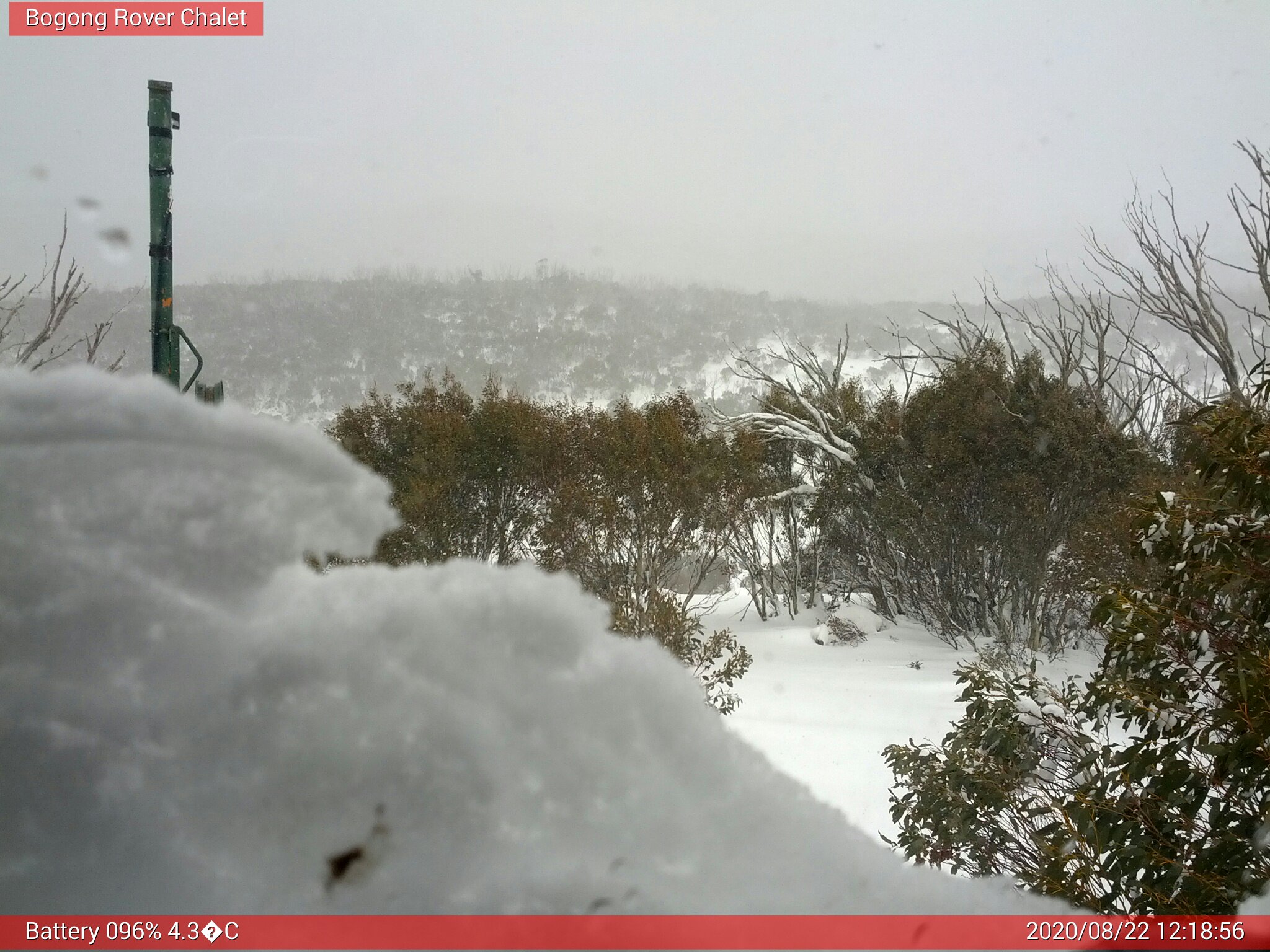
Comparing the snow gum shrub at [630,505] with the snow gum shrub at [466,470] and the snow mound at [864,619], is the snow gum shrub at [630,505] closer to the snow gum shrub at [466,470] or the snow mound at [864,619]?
the snow gum shrub at [466,470]

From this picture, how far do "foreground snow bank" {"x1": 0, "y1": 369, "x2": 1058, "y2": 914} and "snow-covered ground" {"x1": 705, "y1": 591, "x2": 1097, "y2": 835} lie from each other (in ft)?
0.24

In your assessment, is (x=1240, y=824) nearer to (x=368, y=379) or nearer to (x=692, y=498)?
(x=692, y=498)

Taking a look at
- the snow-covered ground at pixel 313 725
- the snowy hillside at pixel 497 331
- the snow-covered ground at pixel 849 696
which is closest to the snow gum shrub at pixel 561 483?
the snow-covered ground at pixel 849 696

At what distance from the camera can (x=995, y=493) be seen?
399 inches

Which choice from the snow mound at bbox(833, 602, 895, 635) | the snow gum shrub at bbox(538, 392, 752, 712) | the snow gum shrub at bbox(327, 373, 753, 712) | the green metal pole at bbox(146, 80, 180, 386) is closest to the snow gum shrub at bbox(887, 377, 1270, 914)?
the green metal pole at bbox(146, 80, 180, 386)

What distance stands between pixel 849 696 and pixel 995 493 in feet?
12.6

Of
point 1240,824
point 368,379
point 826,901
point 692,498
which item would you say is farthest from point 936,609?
point 368,379

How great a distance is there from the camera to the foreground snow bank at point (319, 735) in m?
0.46

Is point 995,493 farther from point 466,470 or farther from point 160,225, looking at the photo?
point 160,225

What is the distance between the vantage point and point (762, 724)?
6.14 metres

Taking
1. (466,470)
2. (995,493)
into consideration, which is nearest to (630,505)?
(466,470)

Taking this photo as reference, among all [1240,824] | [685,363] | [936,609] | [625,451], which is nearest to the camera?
[1240,824]

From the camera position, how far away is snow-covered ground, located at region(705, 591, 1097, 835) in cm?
470

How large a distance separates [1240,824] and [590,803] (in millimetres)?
1891
